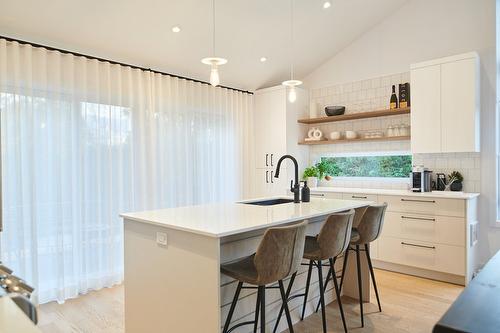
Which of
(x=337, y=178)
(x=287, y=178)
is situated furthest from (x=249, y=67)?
(x=337, y=178)

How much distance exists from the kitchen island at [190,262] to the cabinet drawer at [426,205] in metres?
1.82

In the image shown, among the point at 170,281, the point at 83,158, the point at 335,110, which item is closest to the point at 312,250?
the point at 170,281

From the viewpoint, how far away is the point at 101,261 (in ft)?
12.8

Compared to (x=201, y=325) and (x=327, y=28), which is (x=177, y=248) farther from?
(x=327, y=28)

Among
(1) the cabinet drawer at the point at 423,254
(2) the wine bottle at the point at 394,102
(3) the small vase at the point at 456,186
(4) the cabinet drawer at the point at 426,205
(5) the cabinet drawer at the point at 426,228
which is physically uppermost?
(2) the wine bottle at the point at 394,102

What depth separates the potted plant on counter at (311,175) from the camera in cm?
544

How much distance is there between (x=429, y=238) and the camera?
4.09 meters

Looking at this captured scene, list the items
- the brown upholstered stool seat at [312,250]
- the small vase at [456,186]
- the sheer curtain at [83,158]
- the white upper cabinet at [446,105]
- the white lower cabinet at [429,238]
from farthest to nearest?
1. the small vase at [456,186]
2. the white upper cabinet at [446,105]
3. the white lower cabinet at [429,238]
4. the sheer curtain at [83,158]
5. the brown upholstered stool seat at [312,250]

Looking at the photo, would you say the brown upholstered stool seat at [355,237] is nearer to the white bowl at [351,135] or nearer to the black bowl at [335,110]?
the white bowl at [351,135]

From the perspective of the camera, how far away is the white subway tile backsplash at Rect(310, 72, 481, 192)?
4.39 meters

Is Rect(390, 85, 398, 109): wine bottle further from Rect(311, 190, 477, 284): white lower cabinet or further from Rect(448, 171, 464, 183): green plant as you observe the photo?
Rect(311, 190, 477, 284): white lower cabinet

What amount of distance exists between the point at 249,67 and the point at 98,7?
7.80 ft

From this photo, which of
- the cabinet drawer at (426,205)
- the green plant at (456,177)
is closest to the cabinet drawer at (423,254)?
the cabinet drawer at (426,205)

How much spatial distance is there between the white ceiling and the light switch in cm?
240
